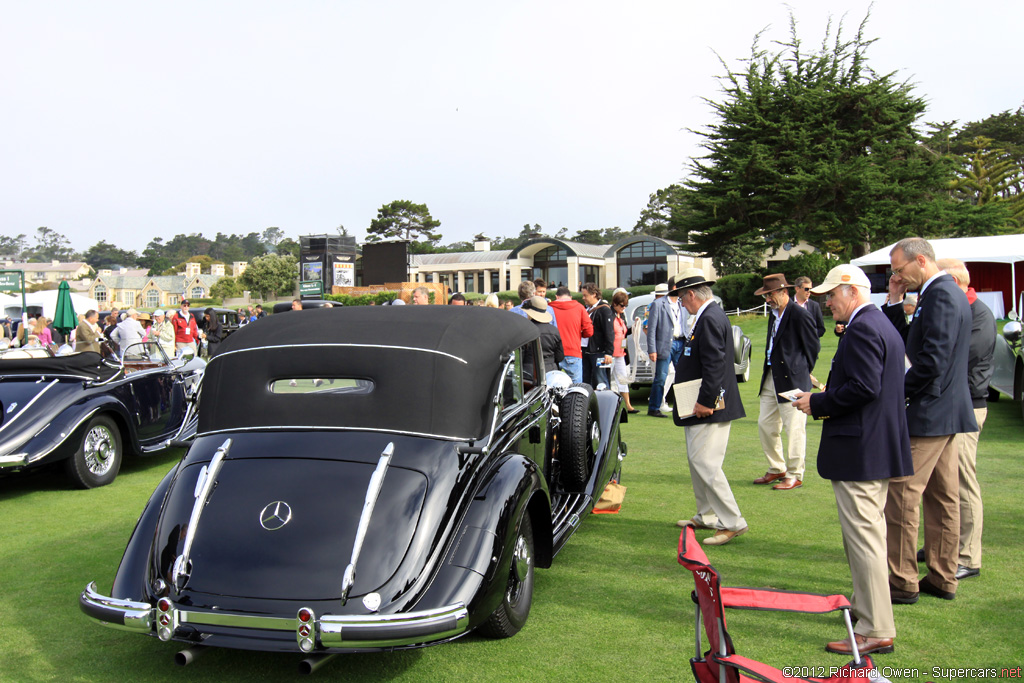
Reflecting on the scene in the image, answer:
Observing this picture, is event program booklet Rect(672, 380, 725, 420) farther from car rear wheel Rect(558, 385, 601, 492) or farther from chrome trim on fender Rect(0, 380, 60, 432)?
chrome trim on fender Rect(0, 380, 60, 432)

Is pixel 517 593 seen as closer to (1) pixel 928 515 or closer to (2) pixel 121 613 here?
(2) pixel 121 613

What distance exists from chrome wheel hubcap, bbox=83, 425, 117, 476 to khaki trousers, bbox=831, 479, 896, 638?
22.3 feet

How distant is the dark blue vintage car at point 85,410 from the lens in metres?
6.84

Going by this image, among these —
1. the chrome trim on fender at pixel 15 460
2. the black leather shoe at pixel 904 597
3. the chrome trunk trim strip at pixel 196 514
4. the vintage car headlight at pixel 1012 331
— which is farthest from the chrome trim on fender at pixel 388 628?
the vintage car headlight at pixel 1012 331

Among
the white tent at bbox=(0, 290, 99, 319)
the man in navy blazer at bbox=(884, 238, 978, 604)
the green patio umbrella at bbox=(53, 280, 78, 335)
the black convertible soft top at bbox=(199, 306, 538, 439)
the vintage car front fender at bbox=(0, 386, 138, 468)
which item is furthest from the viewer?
the white tent at bbox=(0, 290, 99, 319)

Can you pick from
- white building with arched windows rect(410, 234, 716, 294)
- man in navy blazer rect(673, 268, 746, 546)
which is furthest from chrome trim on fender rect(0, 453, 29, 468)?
white building with arched windows rect(410, 234, 716, 294)

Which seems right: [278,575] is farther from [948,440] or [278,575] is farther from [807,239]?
[807,239]

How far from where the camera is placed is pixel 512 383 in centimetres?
454

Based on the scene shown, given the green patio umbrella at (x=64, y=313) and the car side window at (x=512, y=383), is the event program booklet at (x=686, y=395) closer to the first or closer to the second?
the car side window at (x=512, y=383)

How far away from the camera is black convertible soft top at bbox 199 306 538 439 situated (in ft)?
12.5

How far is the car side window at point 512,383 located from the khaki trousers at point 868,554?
1806 millimetres

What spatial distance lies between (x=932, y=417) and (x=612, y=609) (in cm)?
204

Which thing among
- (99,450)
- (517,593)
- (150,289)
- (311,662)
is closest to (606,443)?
(517,593)

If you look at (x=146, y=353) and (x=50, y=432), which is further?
(x=146, y=353)
